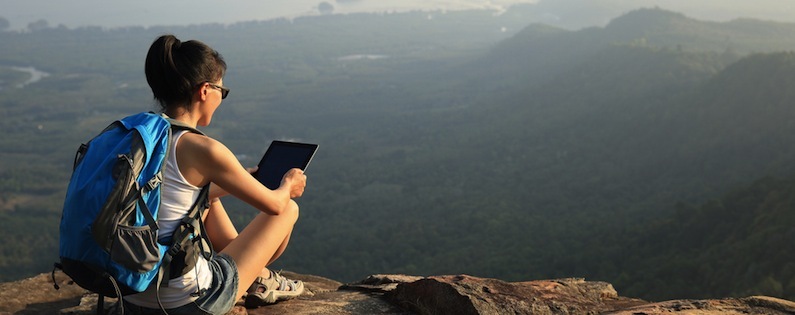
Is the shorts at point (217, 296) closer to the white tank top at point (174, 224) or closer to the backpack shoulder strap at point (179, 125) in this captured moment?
the white tank top at point (174, 224)

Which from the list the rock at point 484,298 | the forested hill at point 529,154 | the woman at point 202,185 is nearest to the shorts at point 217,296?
the woman at point 202,185

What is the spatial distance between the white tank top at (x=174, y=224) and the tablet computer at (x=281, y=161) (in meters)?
0.87

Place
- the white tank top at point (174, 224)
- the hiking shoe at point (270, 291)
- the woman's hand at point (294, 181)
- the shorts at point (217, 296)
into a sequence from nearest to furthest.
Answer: the white tank top at point (174, 224) < the shorts at point (217, 296) < the woman's hand at point (294, 181) < the hiking shoe at point (270, 291)

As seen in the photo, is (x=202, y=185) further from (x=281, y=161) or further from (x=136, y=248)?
(x=281, y=161)

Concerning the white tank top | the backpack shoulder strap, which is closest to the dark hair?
the backpack shoulder strap

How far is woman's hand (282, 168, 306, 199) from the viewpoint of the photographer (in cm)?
527

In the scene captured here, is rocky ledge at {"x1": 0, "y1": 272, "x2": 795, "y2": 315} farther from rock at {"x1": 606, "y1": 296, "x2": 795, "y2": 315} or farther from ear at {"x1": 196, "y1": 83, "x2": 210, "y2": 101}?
ear at {"x1": 196, "y1": 83, "x2": 210, "y2": 101}

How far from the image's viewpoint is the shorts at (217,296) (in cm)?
497

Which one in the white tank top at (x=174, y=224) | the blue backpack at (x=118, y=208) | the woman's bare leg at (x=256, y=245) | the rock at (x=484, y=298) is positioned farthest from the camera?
the rock at (x=484, y=298)

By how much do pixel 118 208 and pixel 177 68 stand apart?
94cm

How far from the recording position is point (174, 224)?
468cm

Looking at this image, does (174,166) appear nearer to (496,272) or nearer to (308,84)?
Answer: (496,272)

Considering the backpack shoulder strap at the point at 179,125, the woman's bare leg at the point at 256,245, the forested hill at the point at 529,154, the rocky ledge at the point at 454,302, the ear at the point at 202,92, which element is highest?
the ear at the point at 202,92

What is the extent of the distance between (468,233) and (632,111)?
113 ft
